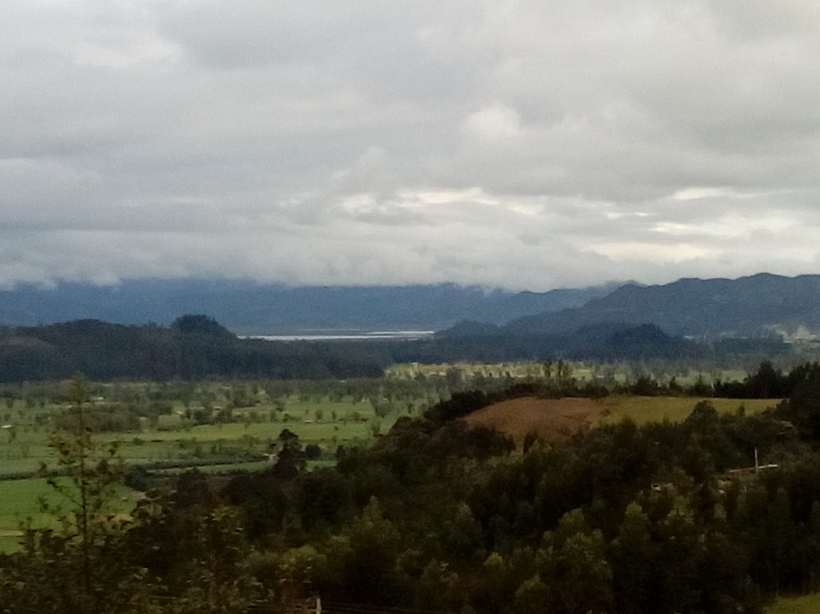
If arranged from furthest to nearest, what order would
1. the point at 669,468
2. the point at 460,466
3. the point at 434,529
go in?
the point at 460,466 → the point at 669,468 → the point at 434,529

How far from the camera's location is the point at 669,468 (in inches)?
1298

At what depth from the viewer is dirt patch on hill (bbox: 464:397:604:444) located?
49562 mm

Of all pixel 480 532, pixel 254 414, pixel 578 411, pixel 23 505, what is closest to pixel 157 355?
pixel 254 414

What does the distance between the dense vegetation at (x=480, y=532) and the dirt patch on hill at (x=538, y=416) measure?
3.03 m

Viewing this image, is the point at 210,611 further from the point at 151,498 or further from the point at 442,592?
the point at 442,592

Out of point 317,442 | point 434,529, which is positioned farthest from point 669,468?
point 317,442

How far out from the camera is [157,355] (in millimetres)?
157125

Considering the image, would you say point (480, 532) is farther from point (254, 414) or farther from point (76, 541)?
point (254, 414)

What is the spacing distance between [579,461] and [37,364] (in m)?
119

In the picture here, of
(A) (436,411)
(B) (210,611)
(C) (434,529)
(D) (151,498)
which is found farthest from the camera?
(A) (436,411)

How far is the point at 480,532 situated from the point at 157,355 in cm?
13203

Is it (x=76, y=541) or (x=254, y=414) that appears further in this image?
(x=254, y=414)

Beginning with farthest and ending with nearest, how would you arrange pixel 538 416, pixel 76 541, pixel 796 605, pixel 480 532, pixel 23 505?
pixel 538 416 → pixel 23 505 → pixel 480 532 → pixel 796 605 → pixel 76 541

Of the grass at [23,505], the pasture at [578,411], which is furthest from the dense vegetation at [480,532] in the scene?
the pasture at [578,411]
